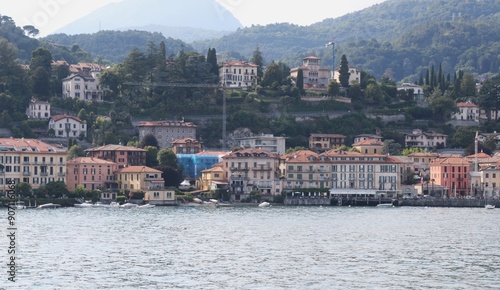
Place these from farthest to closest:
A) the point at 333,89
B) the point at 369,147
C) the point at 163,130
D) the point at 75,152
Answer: the point at 333,89 < the point at 163,130 < the point at 369,147 < the point at 75,152

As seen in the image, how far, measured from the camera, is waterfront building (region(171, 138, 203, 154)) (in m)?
111

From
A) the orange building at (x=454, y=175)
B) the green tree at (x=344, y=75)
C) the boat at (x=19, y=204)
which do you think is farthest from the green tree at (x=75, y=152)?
the green tree at (x=344, y=75)

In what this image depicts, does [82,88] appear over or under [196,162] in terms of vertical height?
over

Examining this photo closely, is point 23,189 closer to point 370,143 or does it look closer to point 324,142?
point 370,143

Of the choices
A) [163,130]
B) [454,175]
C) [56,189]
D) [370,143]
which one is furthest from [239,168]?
[454,175]

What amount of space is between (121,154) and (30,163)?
1196 centimetres

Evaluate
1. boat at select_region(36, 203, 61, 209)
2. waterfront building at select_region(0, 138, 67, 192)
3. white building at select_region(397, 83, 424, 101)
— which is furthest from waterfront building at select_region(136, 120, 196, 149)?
white building at select_region(397, 83, 424, 101)

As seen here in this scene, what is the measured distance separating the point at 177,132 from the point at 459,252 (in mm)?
65821

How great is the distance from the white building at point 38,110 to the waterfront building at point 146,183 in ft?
72.7

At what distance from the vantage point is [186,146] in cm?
11138

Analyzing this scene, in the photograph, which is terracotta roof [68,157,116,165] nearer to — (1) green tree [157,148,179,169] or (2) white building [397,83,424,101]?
(1) green tree [157,148,179,169]

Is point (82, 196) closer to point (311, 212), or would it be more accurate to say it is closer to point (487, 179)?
point (311, 212)

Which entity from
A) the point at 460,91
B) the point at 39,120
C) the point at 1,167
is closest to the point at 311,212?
the point at 1,167

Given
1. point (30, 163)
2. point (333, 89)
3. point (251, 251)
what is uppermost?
point (333, 89)
